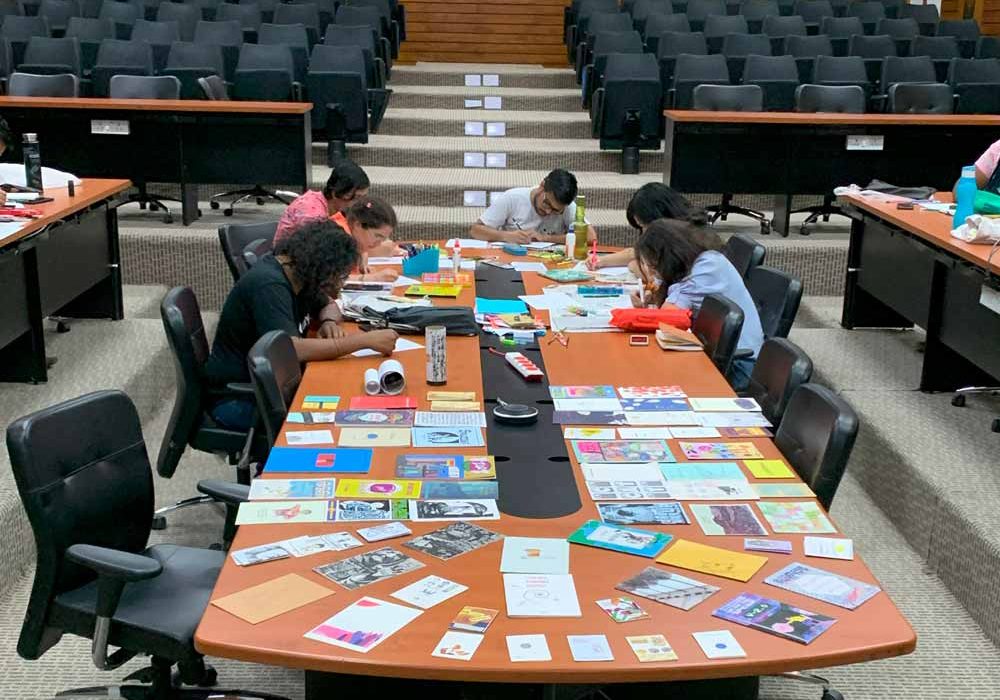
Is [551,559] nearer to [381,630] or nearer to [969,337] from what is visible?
[381,630]

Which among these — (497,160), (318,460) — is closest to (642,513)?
(318,460)

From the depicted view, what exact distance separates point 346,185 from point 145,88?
355cm

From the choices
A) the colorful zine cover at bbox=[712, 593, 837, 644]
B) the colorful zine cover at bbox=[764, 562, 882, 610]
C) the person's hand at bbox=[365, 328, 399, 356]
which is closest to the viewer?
the colorful zine cover at bbox=[712, 593, 837, 644]

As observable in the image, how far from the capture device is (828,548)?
7.66 ft

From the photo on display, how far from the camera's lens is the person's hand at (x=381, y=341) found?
3.61m

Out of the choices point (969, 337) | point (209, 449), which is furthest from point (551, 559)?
point (969, 337)

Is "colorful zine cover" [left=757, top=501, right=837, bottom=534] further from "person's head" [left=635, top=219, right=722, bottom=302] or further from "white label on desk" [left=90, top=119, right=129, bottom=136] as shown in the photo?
"white label on desk" [left=90, top=119, right=129, bottom=136]

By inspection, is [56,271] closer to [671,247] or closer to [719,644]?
[671,247]

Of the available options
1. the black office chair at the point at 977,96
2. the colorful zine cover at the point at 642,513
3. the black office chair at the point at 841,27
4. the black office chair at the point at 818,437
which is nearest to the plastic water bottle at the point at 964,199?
the black office chair at the point at 818,437

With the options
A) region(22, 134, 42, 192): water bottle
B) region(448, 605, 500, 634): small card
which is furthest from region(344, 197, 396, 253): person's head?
region(448, 605, 500, 634): small card

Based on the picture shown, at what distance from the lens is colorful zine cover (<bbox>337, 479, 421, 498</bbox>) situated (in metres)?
2.53

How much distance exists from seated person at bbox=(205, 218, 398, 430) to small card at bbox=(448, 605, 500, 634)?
167 centimetres

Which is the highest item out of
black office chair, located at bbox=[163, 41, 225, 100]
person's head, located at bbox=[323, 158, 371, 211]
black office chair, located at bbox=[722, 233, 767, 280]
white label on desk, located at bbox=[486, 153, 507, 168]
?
black office chair, located at bbox=[163, 41, 225, 100]

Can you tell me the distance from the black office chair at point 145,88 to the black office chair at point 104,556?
5.56 meters
